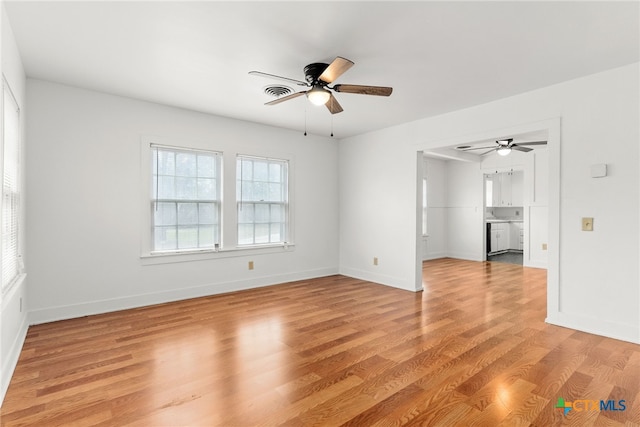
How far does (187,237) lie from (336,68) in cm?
319

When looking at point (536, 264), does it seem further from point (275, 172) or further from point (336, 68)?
point (336, 68)

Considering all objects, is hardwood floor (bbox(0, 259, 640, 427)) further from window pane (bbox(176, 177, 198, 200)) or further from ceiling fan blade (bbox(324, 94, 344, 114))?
ceiling fan blade (bbox(324, 94, 344, 114))

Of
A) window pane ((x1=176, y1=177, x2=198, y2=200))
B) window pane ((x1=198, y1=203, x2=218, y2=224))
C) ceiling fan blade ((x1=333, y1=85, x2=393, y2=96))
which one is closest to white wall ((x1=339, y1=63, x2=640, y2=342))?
ceiling fan blade ((x1=333, y1=85, x2=393, y2=96))

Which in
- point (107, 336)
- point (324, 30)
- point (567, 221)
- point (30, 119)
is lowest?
point (107, 336)

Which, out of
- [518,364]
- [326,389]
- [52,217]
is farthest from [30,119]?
[518,364]

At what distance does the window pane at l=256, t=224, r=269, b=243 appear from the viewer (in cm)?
537

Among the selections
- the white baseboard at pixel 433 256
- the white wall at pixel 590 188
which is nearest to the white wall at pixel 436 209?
the white baseboard at pixel 433 256

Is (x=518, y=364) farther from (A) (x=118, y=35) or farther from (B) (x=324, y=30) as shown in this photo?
(A) (x=118, y=35)

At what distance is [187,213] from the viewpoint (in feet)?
15.3

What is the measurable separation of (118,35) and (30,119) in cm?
178

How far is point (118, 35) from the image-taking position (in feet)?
8.66

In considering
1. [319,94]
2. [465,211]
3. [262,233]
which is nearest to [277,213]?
[262,233]

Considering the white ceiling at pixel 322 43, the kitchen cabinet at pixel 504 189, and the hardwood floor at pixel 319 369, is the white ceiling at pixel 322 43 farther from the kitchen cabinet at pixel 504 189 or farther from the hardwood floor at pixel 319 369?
the kitchen cabinet at pixel 504 189

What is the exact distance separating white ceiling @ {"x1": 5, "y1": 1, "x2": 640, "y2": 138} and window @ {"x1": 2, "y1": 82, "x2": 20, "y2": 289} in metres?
0.58
